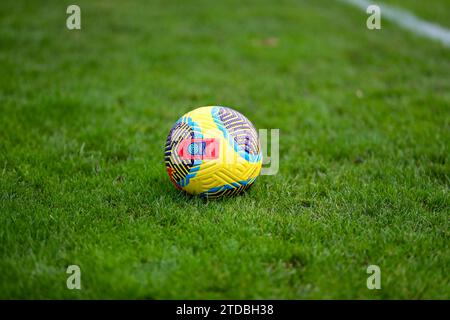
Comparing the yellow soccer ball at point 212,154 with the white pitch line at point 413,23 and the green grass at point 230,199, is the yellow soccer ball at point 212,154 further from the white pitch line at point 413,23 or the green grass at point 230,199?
the white pitch line at point 413,23

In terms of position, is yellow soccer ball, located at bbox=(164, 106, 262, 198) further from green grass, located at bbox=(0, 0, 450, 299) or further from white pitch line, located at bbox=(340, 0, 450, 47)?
white pitch line, located at bbox=(340, 0, 450, 47)

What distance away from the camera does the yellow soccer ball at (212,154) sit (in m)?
3.42

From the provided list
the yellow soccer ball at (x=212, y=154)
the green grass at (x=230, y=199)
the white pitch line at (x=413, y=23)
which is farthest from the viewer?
the white pitch line at (x=413, y=23)

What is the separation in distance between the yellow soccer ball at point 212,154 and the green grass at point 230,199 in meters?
0.17

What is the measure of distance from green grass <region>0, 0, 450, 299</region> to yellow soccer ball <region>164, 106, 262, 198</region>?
0.17 meters

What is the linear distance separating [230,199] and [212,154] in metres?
0.45

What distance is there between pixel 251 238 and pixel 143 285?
0.83 meters

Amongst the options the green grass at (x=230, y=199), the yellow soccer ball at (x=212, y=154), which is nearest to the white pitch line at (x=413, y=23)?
the green grass at (x=230, y=199)

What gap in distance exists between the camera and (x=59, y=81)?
20.2ft

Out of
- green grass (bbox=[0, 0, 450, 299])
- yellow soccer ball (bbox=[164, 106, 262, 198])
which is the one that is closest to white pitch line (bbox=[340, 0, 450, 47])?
green grass (bbox=[0, 0, 450, 299])

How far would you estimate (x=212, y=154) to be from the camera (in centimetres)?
340

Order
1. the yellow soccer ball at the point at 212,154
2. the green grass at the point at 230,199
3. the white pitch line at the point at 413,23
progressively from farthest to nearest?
the white pitch line at the point at 413,23
the yellow soccer ball at the point at 212,154
the green grass at the point at 230,199

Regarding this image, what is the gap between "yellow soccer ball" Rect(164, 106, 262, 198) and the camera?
3416mm
